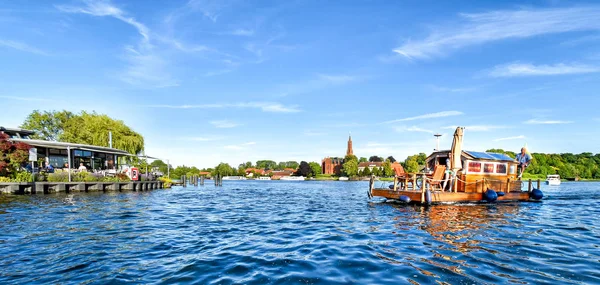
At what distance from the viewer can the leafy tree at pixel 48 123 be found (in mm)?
58875

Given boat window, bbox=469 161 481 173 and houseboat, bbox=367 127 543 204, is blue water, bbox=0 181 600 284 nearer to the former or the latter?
houseboat, bbox=367 127 543 204

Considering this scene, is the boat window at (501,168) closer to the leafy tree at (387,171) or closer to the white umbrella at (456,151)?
the white umbrella at (456,151)

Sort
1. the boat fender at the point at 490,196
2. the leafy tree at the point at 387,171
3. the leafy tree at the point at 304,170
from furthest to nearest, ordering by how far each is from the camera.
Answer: the leafy tree at the point at 304,170 < the leafy tree at the point at 387,171 < the boat fender at the point at 490,196

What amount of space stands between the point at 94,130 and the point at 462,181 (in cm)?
5320

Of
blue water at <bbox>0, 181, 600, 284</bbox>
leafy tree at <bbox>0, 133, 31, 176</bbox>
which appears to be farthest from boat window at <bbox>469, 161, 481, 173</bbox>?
leafy tree at <bbox>0, 133, 31, 176</bbox>

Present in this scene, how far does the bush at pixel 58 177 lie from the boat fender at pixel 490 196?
38.6 meters

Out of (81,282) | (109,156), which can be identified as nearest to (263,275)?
(81,282)

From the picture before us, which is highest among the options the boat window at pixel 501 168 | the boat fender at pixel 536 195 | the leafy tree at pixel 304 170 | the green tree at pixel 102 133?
the green tree at pixel 102 133

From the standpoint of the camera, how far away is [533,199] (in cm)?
2889

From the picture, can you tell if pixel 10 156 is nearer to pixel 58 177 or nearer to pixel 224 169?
pixel 58 177

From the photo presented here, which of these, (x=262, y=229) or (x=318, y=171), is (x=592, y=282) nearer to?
(x=262, y=229)

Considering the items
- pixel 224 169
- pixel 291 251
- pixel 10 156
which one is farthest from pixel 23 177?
pixel 224 169

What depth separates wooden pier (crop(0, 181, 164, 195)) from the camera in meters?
28.4

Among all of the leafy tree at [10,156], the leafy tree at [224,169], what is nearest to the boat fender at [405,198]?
the leafy tree at [10,156]
